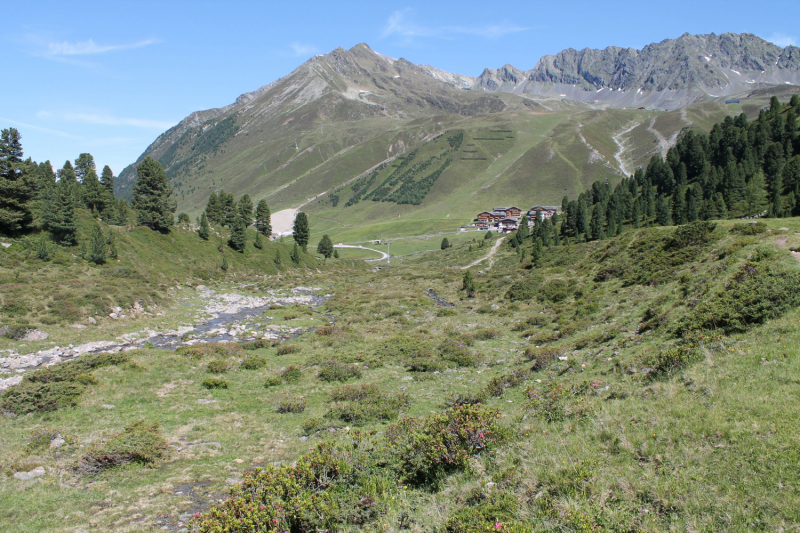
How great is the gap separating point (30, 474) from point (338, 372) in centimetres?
1358

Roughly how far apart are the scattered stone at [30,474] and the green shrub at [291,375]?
1143cm

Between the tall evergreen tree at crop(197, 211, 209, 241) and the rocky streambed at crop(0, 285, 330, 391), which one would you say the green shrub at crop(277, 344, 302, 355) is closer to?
the rocky streambed at crop(0, 285, 330, 391)

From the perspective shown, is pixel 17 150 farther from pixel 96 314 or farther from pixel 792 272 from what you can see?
pixel 792 272

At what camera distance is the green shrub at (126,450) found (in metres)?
12.2

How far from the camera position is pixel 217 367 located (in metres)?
23.4

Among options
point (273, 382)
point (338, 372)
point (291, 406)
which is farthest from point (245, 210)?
point (291, 406)

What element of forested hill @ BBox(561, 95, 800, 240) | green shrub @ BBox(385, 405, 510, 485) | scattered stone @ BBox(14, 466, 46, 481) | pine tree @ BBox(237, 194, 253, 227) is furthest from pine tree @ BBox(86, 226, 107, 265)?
forested hill @ BBox(561, 95, 800, 240)

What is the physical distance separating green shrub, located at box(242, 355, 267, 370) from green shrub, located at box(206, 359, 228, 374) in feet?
3.95

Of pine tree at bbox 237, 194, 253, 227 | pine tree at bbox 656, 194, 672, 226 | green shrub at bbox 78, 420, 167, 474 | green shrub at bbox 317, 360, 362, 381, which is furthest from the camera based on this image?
pine tree at bbox 237, 194, 253, 227

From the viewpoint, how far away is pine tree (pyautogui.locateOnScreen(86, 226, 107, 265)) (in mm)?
50094

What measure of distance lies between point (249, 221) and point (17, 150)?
49.2 meters

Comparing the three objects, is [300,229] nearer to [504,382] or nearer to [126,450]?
[504,382]

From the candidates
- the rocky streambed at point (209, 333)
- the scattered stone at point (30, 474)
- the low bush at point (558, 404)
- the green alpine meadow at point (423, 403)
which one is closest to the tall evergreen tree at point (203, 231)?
the rocky streambed at point (209, 333)

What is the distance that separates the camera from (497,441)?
35.7 ft
